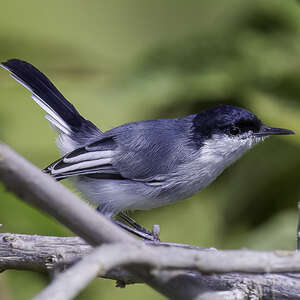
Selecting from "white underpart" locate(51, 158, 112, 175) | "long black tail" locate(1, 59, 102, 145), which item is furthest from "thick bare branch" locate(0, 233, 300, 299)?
"long black tail" locate(1, 59, 102, 145)

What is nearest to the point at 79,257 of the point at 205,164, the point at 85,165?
the point at 85,165

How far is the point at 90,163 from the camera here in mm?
1832

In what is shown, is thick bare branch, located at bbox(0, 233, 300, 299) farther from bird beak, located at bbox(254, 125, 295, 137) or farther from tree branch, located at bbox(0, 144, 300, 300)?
bird beak, located at bbox(254, 125, 295, 137)

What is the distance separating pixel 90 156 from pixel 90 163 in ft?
0.09

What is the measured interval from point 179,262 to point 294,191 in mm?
1302

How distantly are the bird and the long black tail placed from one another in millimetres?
189

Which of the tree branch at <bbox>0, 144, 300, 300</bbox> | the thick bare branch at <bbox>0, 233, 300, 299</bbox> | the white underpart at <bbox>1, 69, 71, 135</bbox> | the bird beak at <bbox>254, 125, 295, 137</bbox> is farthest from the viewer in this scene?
the white underpart at <bbox>1, 69, 71, 135</bbox>

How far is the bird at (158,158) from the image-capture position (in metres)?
1.81

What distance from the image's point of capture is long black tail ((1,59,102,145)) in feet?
6.53

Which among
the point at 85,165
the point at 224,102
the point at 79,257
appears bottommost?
the point at 79,257

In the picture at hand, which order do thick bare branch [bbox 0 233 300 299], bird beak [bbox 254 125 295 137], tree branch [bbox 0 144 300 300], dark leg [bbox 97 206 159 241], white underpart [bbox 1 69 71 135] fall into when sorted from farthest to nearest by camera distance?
white underpart [bbox 1 69 71 135] < dark leg [bbox 97 206 159 241] < bird beak [bbox 254 125 295 137] < thick bare branch [bbox 0 233 300 299] < tree branch [bbox 0 144 300 300]

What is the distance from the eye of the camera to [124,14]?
108 inches

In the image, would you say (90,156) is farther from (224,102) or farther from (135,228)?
(224,102)

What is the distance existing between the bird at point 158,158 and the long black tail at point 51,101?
0.62ft
